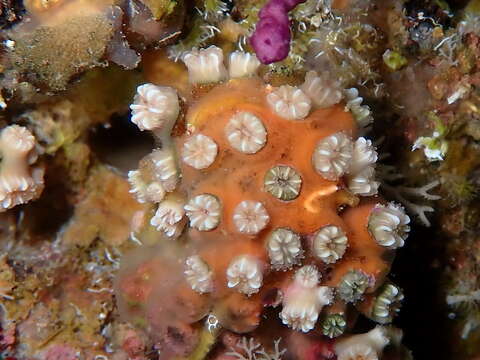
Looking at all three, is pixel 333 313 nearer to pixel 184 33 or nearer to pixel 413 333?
pixel 184 33

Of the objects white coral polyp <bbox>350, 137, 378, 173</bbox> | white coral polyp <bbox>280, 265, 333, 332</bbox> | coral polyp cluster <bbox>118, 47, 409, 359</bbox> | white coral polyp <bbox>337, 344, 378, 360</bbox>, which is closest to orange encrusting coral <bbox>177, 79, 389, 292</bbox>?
coral polyp cluster <bbox>118, 47, 409, 359</bbox>

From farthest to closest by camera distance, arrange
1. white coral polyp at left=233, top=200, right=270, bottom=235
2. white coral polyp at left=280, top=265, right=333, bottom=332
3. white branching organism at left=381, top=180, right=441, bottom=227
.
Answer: white branching organism at left=381, top=180, right=441, bottom=227, white coral polyp at left=280, top=265, right=333, bottom=332, white coral polyp at left=233, top=200, right=270, bottom=235

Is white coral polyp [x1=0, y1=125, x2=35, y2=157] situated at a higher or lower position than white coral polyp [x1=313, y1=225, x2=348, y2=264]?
higher

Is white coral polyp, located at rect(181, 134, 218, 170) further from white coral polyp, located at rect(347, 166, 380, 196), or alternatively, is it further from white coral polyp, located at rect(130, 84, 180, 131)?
white coral polyp, located at rect(347, 166, 380, 196)

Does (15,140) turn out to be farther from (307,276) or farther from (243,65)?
(307,276)

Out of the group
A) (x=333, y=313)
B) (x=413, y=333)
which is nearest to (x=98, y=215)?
(x=333, y=313)

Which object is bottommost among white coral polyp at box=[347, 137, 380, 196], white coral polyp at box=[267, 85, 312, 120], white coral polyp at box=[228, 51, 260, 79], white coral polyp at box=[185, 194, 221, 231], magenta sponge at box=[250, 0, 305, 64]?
white coral polyp at box=[185, 194, 221, 231]

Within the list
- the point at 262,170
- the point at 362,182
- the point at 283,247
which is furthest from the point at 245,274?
the point at 362,182
